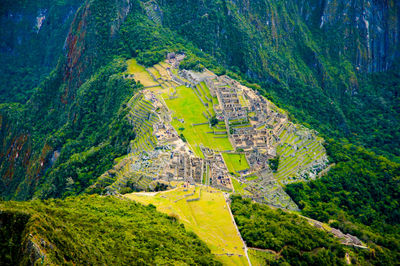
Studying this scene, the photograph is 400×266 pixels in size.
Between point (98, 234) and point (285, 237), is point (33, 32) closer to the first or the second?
point (98, 234)

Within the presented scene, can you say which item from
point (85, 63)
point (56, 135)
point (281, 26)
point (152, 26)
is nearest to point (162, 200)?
point (56, 135)

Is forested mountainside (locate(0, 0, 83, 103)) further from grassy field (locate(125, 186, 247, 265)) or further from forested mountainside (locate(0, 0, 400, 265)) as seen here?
grassy field (locate(125, 186, 247, 265))

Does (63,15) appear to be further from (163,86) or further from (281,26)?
(163,86)

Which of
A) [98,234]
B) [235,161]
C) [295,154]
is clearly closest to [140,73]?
[235,161]

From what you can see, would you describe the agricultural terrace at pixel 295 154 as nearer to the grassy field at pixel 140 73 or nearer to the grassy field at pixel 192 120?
the grassy field at pixel 192 120

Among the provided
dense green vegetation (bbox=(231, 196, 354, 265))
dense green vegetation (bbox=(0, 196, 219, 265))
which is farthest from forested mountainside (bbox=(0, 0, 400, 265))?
dense green vegetation (bbox=(0, 196, 219, 265))
